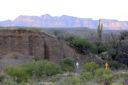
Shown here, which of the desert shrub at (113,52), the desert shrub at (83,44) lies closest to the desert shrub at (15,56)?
the desert shrub at (83,44)

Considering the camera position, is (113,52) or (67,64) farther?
(113,52)

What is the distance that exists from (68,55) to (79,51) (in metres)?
2.85

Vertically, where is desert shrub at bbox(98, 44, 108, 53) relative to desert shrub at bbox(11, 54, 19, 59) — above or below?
below

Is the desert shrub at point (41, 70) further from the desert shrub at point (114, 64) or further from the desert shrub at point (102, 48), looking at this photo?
the desert shrub at point (102, 48)

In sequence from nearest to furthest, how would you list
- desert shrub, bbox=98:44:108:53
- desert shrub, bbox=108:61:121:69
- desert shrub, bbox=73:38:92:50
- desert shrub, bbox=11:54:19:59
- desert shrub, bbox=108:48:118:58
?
desert shrub, bbox=11:54:19:59 < desert shrub, bbox=108:61:121:69 < desert shrub, bbox=108:48:118:58 < desert shrub, bbox=73:38:92:50 < desert shrub, bbox=98:44:108:53

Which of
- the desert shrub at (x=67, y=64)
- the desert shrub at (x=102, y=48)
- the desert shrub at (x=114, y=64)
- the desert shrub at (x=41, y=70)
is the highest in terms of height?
the desert shrub at (x=41, y=70)

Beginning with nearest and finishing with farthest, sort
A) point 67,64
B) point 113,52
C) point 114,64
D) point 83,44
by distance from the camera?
1. point 67,64
2. point 114,64
3. point 113,52
4. point 83,44

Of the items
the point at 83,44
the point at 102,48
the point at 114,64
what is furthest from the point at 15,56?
the point at 102,48

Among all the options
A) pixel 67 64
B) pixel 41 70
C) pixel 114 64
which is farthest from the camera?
pixel 114 64

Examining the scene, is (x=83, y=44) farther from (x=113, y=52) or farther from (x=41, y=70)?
(x=41, y=70)

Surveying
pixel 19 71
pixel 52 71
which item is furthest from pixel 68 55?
pixel 19 71

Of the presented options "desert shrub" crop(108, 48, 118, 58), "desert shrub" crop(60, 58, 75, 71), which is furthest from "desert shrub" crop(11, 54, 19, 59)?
"desert shrub" crop(108, 48, 118, 58)

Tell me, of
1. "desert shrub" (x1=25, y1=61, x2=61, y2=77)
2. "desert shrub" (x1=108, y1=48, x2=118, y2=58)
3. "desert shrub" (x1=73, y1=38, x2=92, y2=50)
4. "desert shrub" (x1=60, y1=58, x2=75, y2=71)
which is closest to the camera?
"desert shrub" (x1=25, y1=61, x2=61, y2=77)

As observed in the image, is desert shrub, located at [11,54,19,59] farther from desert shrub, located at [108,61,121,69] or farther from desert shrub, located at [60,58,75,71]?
desert shrub, located at [108,61,121,69]
